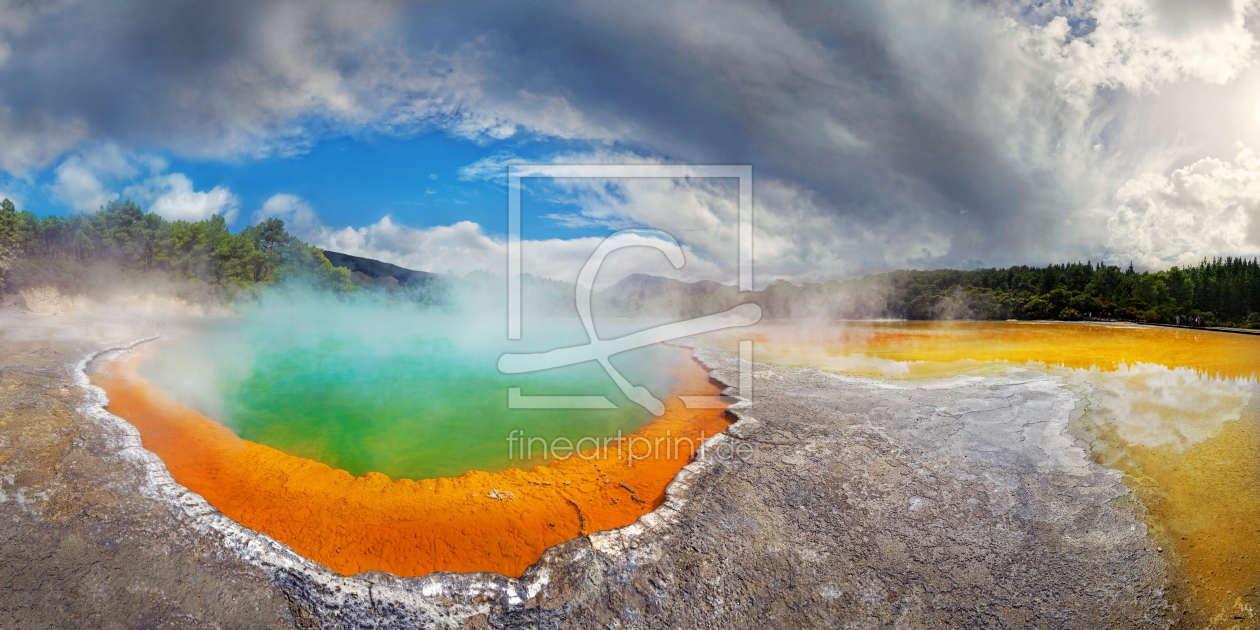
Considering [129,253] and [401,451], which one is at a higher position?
[129,253]

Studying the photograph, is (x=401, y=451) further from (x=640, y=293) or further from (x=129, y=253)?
(x=640, y=293)

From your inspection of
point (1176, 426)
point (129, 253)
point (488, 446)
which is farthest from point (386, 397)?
point (129, 253)

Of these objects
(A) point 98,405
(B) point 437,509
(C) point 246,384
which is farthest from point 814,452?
(C) point 246,384

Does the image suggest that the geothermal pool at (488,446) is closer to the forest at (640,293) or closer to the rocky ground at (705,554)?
the rocky ground at (705,554)

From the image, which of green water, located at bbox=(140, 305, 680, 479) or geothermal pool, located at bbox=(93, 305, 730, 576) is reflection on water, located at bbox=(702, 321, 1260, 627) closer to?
geothermal pool, located at bbox=(93, 305, 730, 576)

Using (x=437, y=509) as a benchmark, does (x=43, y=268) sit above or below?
above

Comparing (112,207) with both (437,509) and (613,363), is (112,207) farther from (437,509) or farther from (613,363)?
(437,509)
